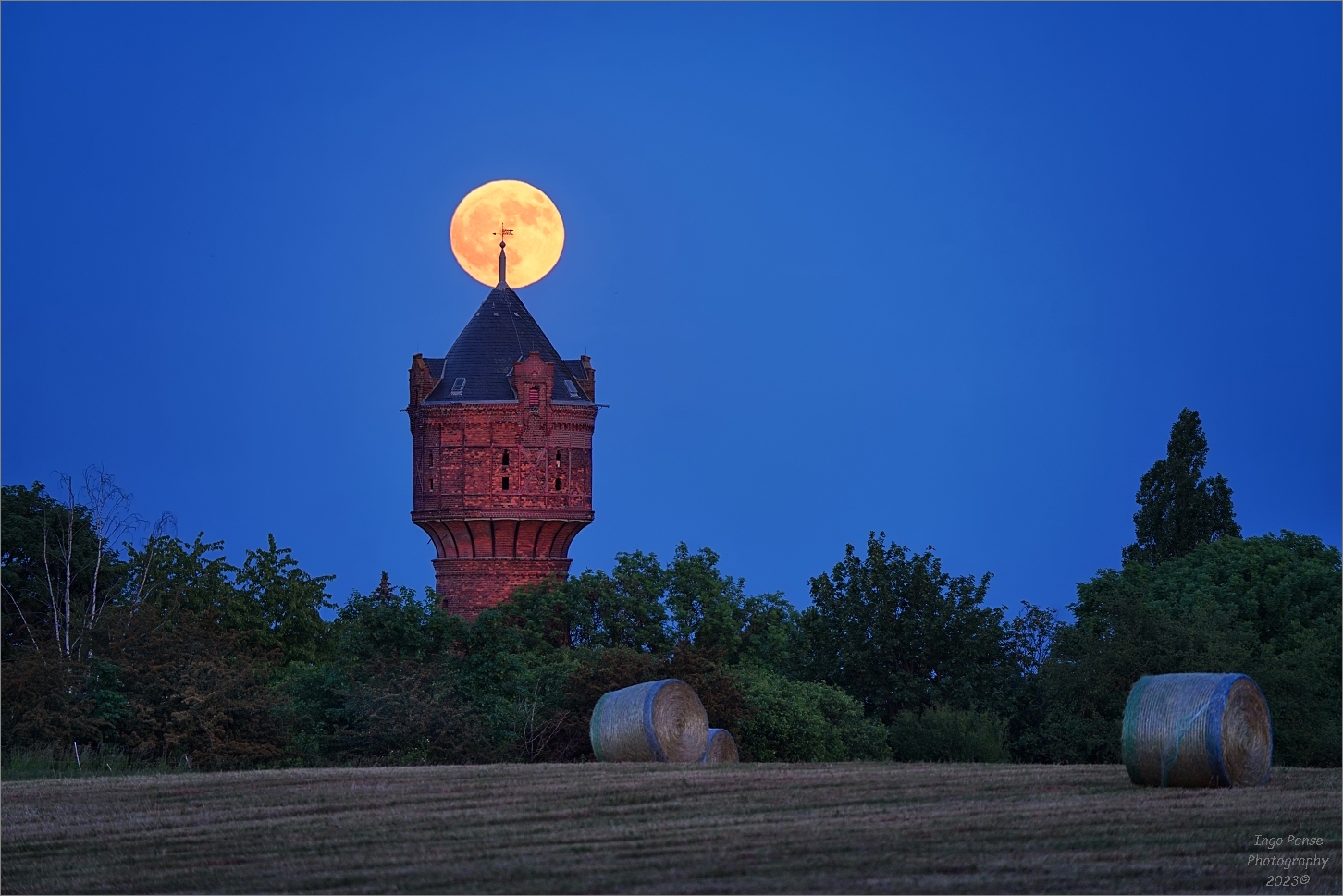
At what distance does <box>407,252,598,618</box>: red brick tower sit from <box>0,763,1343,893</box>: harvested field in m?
45.8

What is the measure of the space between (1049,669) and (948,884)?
3579 centimetres

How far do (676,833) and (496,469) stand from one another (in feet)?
177

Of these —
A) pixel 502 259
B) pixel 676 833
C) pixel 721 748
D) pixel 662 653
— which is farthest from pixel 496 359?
pixel 676 833

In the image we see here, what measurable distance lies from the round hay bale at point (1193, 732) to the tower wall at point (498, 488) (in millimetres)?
50644

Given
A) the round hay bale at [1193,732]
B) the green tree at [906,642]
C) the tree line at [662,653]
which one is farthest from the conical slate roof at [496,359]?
the round hay bale at [1193,732]

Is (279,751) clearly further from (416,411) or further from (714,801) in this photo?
(416,411)

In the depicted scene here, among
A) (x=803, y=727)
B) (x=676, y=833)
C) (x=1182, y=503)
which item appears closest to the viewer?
(x=676, y=833)

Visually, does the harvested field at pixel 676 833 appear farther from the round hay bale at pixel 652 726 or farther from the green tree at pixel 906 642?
the green tree at pixel 906 642

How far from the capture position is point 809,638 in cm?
5916

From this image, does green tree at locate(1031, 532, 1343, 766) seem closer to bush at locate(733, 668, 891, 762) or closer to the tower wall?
bush at locate(733, 668, 891, 762)

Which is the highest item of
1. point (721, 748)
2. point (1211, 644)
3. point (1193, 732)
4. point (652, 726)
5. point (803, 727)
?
point (1211, 644)

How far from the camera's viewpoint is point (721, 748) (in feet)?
117

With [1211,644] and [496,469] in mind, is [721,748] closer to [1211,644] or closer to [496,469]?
[1211,644]

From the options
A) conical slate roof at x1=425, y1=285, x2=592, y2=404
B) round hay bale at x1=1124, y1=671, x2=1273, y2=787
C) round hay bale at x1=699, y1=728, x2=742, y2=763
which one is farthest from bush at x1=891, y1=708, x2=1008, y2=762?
conical slate roof at x1=425, y1=285, x2=592, y2=404
